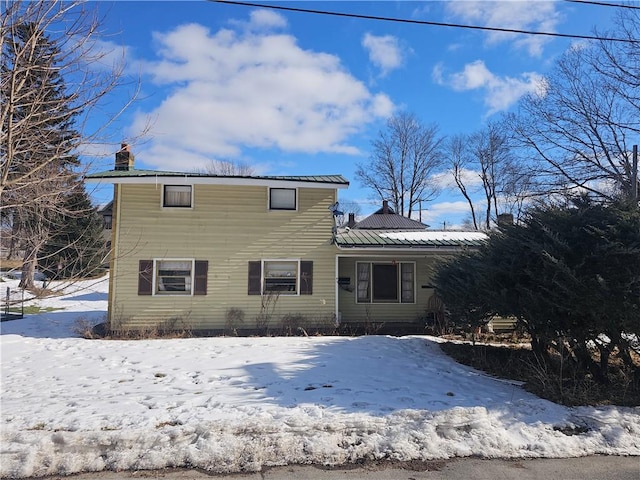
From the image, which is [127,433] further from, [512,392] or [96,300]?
[96,300]

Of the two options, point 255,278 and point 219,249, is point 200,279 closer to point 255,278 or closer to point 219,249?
point 219,249

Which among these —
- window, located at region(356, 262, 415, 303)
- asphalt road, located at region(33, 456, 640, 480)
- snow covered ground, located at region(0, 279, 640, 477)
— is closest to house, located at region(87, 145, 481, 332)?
window, located at region(356, 262, 415, 303)

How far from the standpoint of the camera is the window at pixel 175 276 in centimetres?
1301

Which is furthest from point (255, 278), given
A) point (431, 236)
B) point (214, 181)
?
point (431, 236)

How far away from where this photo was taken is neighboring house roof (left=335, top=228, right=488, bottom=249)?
44.5ft

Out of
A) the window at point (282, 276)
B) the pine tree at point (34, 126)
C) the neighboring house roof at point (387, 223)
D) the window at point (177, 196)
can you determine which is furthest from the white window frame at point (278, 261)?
the neighboring house roof at point (387, 223)

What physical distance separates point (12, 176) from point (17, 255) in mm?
1037

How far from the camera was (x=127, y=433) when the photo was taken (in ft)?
15.0

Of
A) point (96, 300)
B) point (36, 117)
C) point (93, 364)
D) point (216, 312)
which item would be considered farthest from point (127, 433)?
point (96, 300)

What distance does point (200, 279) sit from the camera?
13.2 metres

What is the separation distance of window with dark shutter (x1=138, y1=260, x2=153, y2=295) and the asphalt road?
30.9ft

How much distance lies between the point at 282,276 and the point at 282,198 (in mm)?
2569

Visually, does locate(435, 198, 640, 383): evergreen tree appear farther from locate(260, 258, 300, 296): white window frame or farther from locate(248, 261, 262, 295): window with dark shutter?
locate(248, 261, 262, 295): window with dark shutter

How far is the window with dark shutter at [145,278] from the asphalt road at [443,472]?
9431 mm
